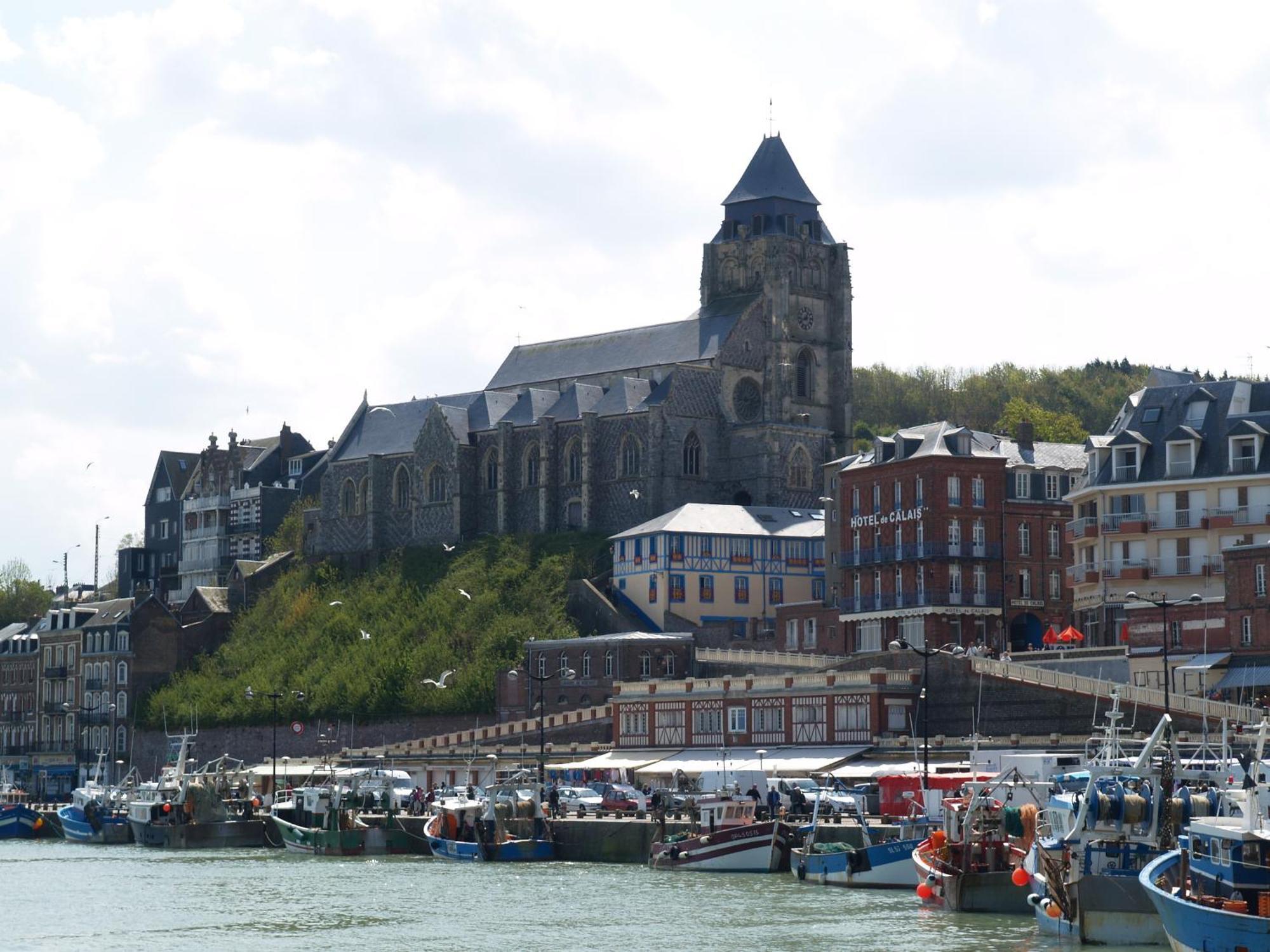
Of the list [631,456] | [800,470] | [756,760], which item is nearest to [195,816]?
[756,760]

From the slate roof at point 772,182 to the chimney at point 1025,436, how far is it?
36817mm

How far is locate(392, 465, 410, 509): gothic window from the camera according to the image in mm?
160375

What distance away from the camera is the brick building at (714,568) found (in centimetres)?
12794

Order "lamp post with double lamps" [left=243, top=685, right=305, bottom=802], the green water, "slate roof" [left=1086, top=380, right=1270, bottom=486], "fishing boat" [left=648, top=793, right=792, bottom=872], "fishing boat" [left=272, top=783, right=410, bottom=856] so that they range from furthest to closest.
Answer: "lamp post with double lamps" [left=243, top=685, right=305, bottom=802] → "slate roof" [left=1086, top=380, right=1270, bottom=486] → "fishing boat" [left=272, top=783, right=410, bottom=856] → "fishing boat" [left=648, top=793, right=792, bottom=872] → the green water

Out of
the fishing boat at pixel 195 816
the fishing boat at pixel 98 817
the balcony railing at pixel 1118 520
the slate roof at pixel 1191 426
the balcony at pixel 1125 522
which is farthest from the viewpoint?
the fishing boat at pixel 98 817

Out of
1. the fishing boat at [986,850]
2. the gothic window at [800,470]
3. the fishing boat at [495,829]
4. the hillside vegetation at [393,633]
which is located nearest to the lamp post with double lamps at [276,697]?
the hillside vegetation at [393,633]

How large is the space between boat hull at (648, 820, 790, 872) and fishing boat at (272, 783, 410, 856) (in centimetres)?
2006

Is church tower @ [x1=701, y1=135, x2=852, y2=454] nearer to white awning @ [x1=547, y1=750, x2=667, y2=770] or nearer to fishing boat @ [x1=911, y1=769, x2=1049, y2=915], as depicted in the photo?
white awning @ [x1=547, y1=750, x2=667, y2=770]

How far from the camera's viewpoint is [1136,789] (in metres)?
53.4

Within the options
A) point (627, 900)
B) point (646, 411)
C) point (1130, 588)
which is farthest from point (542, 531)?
point (627, 900)

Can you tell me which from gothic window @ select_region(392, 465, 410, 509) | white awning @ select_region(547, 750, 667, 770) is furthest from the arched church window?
white awning @ select_region(547, 750, 667, 770)

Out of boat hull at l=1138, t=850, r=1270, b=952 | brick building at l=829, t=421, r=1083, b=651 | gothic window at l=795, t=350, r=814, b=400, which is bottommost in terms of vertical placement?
boat hull at l=1138, t=850, r=1270, b=952

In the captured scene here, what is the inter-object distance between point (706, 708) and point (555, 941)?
4262 centimetres

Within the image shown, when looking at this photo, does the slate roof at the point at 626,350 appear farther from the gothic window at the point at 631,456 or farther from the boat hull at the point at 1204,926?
the boat hull at the point at 1204,926
